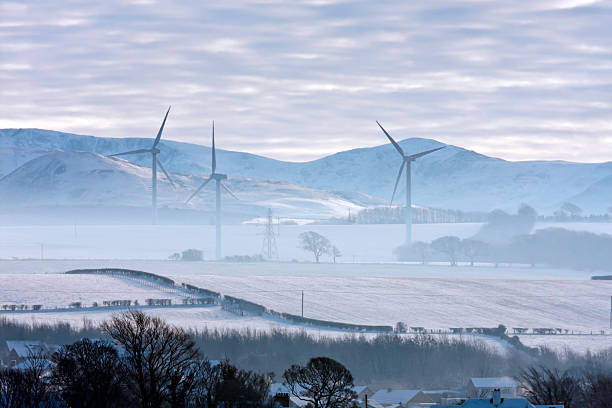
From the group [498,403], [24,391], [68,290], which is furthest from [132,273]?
[498,403]

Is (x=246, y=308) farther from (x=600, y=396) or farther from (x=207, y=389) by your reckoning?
(x=207, y=389)

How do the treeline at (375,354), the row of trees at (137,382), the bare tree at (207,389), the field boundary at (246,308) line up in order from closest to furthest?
the row of trees at (137,382), the bare tree at (207,389), the treeline at (375,354), the field boundary at (246,308)

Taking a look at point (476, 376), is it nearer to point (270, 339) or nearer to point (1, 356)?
point (270, 339)

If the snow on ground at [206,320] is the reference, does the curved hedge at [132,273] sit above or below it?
above

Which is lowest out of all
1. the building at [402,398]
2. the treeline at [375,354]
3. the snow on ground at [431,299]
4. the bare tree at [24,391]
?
the building at [402,398]

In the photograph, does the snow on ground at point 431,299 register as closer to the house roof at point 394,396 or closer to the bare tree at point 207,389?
the house roof at point 394,396

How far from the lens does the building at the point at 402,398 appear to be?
280ft

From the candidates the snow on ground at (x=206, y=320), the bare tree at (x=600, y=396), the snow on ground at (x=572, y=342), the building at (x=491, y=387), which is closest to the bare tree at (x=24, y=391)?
the bare tree at (x=600, y=396)

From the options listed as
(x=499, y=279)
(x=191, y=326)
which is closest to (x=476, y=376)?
(x=191, y=326)

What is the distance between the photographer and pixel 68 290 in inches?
6137

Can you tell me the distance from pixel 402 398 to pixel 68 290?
78340mm

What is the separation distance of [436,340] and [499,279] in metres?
75.8

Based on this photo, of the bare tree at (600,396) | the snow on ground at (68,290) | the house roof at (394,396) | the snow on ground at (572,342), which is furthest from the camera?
the snow on ground at (68,290)

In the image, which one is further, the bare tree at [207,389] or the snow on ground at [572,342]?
the snow on ground at [572,342]
